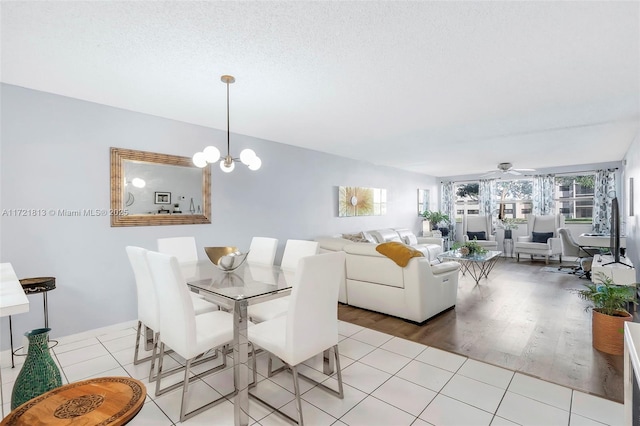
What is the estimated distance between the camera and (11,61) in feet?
7.75

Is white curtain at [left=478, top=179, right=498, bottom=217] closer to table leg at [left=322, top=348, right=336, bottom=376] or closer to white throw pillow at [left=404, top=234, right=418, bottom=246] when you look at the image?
white throw pillow at [left=404, top=234, right=418, bottom=246]

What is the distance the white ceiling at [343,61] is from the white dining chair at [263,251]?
1.46 meters

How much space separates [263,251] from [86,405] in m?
2.30

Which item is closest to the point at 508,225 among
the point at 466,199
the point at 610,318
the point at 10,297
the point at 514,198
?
the point at 514,198

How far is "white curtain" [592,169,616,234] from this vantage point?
6984 millimetres

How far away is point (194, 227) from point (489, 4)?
363 cm

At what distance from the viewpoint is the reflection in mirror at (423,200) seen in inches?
357

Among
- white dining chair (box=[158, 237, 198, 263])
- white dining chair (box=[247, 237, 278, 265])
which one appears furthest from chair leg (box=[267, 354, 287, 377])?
white dining chair (box=[158, 237, 198, 263])

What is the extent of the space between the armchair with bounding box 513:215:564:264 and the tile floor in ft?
19.2

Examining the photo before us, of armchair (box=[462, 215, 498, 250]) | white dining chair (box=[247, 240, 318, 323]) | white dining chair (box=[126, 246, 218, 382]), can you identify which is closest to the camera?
white dining chair (box=[126, 246, 218, 382])

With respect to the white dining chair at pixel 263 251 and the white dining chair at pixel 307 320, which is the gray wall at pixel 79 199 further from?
the white dining chair at pixel 307 320

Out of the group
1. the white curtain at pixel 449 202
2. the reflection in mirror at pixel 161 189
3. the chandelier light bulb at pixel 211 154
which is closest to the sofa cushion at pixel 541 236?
the white curtain at pixel 449 202

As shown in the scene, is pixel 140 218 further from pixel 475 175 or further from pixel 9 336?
pixel 475 175

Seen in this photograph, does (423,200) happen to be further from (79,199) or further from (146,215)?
(79,199)
